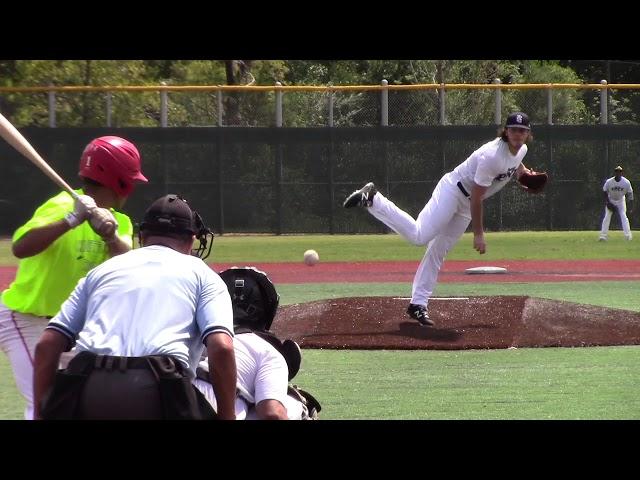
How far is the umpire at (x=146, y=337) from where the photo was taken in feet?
13.7

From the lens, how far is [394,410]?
786 cm

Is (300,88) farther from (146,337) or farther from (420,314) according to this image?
(146,337)

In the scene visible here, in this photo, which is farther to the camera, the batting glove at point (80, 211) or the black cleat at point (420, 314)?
the black cleat at point (420, 314)

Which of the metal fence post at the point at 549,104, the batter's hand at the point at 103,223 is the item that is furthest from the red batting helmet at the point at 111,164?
the metal fence post at the point at 549,104

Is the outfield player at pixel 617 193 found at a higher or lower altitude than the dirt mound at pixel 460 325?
higher

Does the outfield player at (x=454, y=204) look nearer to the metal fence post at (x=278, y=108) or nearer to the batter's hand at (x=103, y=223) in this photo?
the batter's hand at (x=103, y=223)

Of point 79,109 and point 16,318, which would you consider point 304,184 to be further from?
point 16,318

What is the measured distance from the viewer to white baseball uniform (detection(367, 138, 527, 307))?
11.5m

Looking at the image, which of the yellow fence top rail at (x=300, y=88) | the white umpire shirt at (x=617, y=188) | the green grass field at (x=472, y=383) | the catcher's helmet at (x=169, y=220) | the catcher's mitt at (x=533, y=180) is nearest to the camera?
the catcher's helmet at (x=169, y=220)

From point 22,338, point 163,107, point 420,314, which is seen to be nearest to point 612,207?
point 163,107

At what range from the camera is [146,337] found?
4289 millimetres

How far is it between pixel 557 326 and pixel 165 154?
20.6 m

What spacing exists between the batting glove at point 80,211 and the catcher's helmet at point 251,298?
0.65 metres

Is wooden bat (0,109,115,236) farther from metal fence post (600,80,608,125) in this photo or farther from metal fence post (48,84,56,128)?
metal fence post (600,80,608,125)
